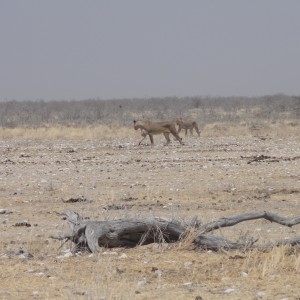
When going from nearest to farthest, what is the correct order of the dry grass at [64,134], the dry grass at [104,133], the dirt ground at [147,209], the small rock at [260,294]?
the small rock at [260,294] → the dirt ground at [147,209] → the dry grass at [64,134] → the dry grass at [104,133]

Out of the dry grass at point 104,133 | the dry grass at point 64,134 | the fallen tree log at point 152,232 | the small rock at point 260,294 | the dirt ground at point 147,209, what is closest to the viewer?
the small rock at point 260,294

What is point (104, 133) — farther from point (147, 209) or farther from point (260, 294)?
point (260, 294)

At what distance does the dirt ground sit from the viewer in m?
7.49

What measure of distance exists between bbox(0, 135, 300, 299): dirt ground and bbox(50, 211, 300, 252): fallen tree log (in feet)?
0.53

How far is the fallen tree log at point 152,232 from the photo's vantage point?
30.1ft

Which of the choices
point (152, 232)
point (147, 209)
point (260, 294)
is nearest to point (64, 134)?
point (147, 209)

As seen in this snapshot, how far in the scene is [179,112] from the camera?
70.6 metres

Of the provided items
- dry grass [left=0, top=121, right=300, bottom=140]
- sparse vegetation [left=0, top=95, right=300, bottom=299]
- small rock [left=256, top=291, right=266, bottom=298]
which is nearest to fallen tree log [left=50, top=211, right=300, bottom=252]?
sparse vegetation [left=0, top=95, right=300, bottom=299]

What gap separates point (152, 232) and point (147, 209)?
459cm

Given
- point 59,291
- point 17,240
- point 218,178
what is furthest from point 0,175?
point 59,291

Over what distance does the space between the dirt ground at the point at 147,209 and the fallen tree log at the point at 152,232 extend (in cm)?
16

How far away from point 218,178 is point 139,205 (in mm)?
4768

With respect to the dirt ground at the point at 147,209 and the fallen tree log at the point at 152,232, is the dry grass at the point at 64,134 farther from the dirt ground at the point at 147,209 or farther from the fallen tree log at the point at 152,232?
the fallen tree log at the point at 152,232

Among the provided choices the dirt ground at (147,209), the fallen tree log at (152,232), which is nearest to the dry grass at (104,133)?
the dirt ground at (147,209)
